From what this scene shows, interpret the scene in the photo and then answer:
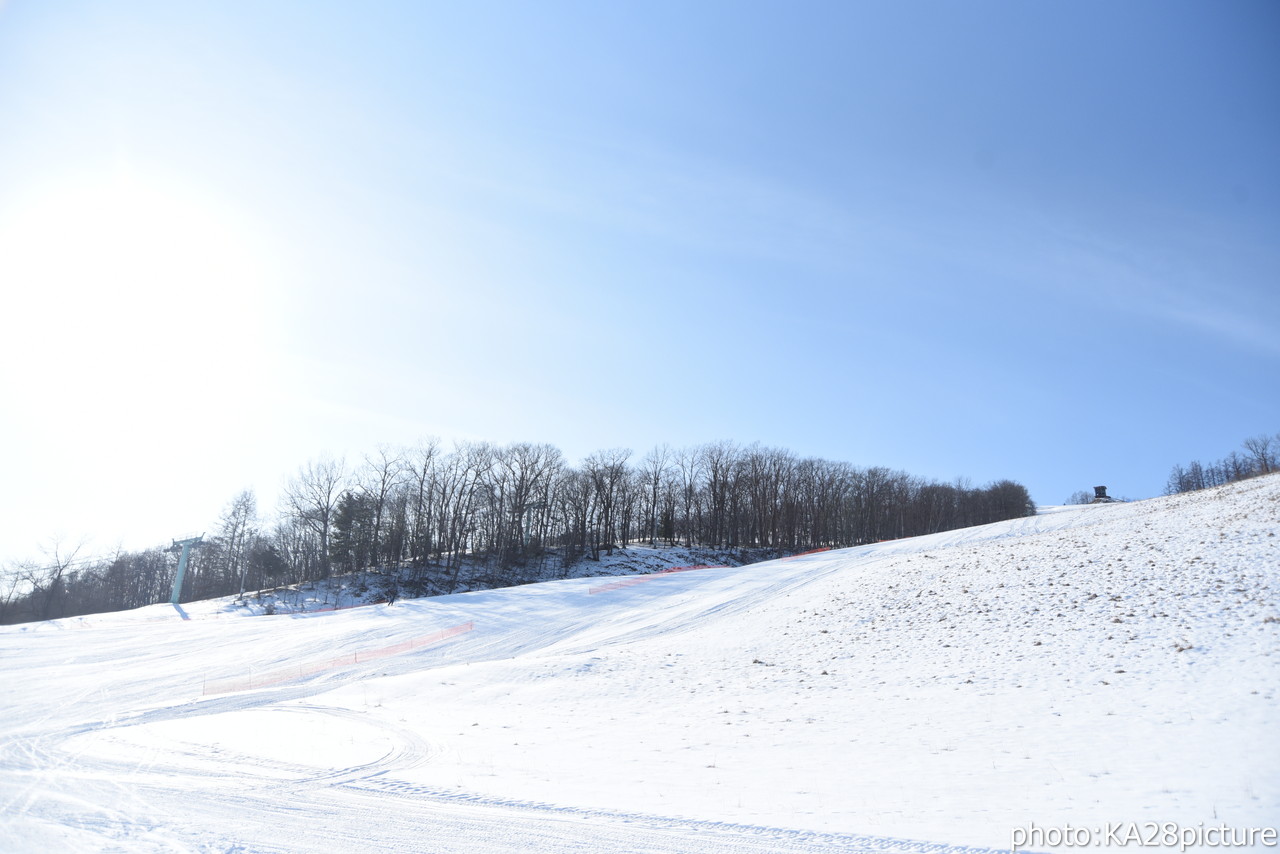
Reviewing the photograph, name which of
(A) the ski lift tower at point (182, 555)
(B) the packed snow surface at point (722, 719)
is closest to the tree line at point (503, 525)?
(A) the ski lift tower at point (182, 555)

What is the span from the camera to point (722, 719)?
13234 mm

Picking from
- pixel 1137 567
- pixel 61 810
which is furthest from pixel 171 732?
pixel 1137 567

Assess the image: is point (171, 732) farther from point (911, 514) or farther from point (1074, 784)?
point (911, 514)

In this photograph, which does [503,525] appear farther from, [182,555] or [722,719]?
[722,719]

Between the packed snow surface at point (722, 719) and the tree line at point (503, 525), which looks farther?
the tree line at point (503, 525)

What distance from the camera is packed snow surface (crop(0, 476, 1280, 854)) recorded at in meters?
7.29

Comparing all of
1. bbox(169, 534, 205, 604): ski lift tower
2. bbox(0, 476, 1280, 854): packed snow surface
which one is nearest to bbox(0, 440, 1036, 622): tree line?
bbox(169, 534, 205, 604): ski lift tower

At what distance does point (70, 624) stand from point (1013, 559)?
50.7m

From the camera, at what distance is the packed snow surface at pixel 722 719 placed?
729 cm

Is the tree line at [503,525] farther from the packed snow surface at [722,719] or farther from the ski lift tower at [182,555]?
the packed snow surface at [722,719]

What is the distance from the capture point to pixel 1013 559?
958 inches

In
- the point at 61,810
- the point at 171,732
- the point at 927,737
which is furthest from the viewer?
the point at 171,732

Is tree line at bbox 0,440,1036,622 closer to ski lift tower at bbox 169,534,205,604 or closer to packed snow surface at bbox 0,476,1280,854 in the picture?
ski lift tower at bbox 169,534,205,604

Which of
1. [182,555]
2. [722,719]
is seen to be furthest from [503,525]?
[722,719]
